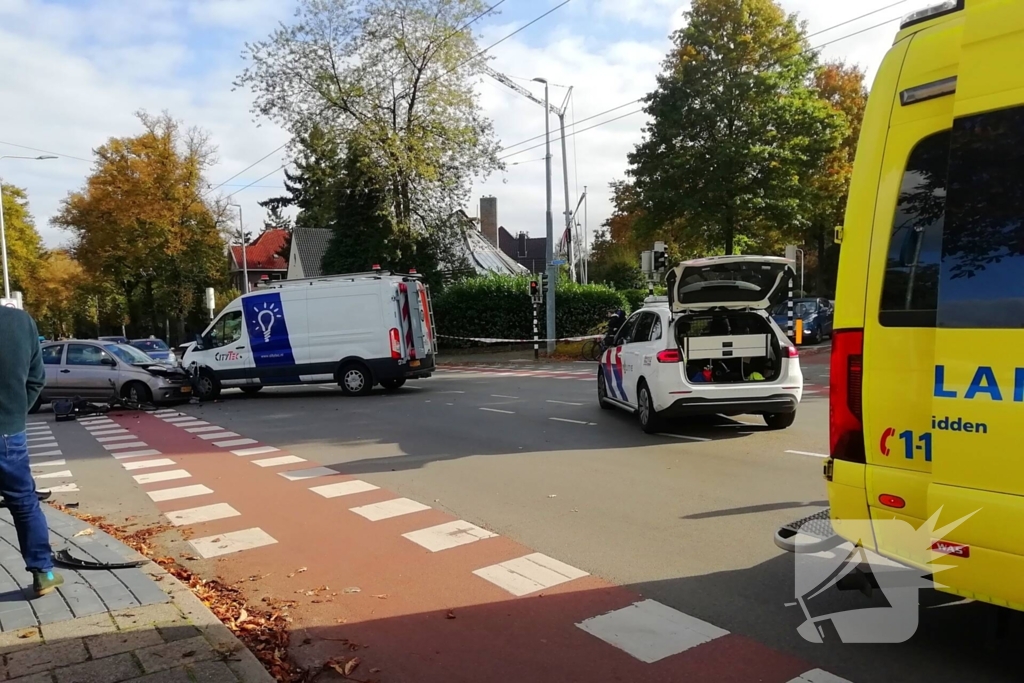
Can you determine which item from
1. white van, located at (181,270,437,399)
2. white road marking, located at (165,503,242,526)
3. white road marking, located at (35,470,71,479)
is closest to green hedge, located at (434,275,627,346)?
white van, located at (181,270,437,399)

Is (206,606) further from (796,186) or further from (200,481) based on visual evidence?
(796,186)

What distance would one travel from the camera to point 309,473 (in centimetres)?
882

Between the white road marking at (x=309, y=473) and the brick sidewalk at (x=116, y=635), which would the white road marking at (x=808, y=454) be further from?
the brick sidewalk at (x=116, y=635)

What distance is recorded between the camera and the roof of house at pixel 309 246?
57375 mm

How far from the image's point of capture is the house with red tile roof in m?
75.3

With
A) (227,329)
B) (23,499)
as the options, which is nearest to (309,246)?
(227,329)

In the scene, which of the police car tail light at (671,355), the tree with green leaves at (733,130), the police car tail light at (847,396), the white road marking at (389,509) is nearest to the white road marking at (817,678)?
the police car tail light at (847,396)

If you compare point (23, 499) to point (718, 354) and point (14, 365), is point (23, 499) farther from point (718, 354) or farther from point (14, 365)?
point (718, 354)

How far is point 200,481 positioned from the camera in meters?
8.74

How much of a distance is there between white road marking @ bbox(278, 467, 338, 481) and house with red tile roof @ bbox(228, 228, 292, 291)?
66.6 metres

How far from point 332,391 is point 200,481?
412 inches

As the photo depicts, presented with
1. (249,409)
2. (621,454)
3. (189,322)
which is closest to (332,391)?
(249,409)

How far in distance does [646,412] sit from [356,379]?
8.91 m

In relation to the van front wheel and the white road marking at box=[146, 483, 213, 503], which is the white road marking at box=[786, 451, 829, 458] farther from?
the van front wheel
